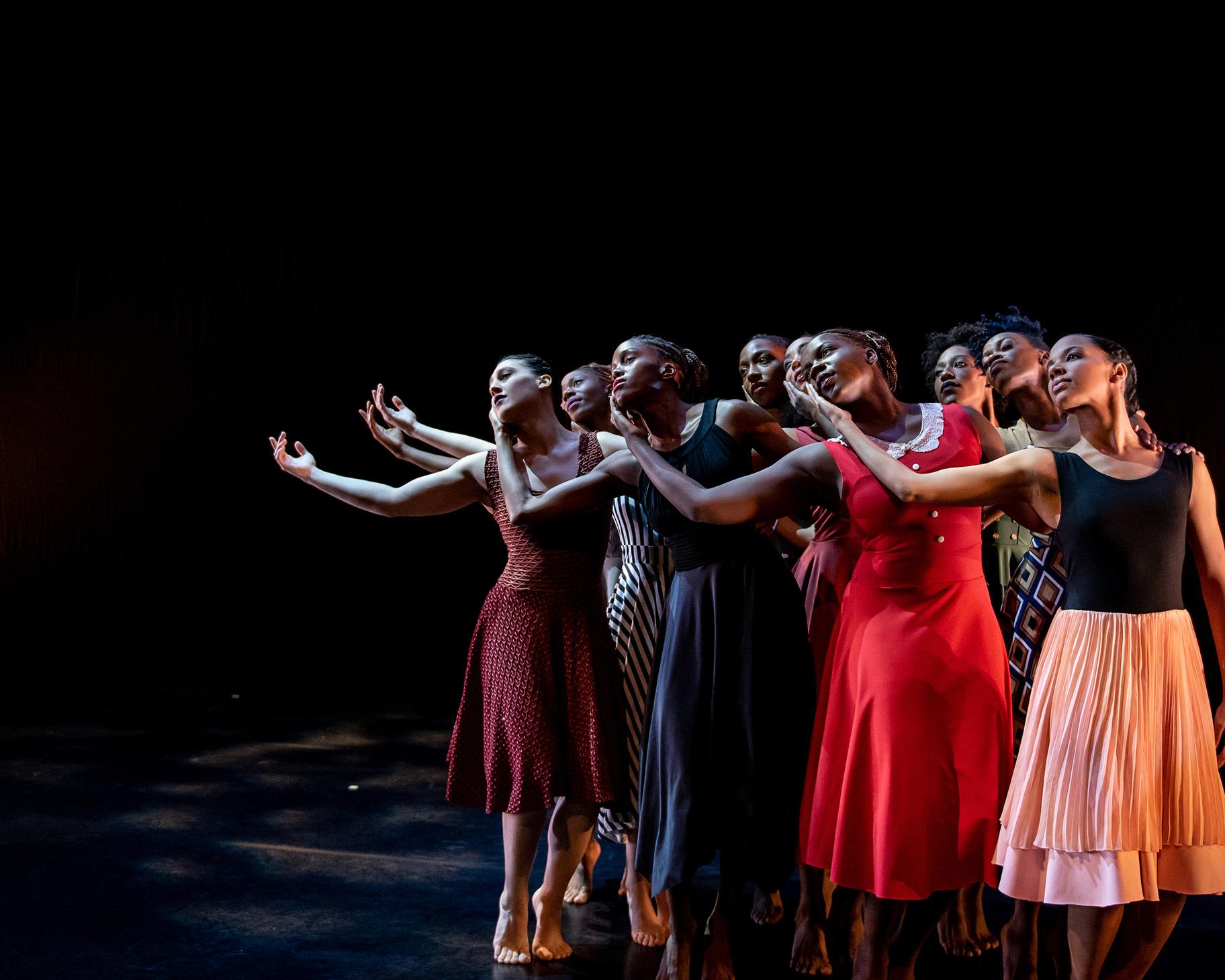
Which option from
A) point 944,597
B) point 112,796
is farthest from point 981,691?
point 112,796

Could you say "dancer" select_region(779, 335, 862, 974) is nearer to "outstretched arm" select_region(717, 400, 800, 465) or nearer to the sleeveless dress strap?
"outstretched arm" select_region(717, 400, 800, 465)

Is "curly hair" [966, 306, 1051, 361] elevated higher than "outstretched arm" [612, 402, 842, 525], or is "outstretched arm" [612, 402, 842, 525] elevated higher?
"curly hair" [966, 306, 1051, 361]

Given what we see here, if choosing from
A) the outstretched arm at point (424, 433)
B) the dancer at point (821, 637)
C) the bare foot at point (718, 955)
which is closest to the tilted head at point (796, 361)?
the dancer at point (821, 637)

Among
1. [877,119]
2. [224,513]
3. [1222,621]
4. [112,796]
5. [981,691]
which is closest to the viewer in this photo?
[1222,621]

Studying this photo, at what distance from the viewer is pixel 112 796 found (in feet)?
13.7

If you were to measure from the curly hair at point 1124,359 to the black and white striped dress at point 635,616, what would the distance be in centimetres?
117

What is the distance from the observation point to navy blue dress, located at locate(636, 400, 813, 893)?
2.37m

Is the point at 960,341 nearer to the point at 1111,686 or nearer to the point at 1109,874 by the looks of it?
the point at 1111,686

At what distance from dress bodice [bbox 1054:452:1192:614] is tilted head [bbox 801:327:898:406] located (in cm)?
47

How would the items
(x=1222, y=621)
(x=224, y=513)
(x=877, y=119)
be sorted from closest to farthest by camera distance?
1. (x=1222, y=621)
2. (x=877, y=119)
3. (x=224, y=513)

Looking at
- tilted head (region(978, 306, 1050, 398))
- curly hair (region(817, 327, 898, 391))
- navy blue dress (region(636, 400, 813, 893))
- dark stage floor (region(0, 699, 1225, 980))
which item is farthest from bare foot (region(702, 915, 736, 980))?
tilted head (region(978, 306, 1050, 398))

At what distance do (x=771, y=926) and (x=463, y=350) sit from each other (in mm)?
4004

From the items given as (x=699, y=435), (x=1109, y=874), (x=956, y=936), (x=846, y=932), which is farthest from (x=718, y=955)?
(x=699, y=435)

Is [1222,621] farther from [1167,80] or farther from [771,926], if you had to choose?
→ [1167,80]
